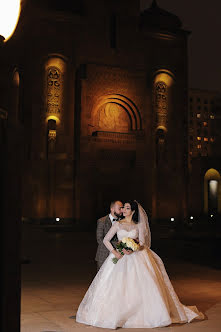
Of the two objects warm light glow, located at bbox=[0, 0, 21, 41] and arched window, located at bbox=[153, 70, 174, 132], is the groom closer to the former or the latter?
warm light glow, located at bbox=[0, 0, 21, 41]

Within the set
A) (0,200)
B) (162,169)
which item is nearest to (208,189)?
(162,169)

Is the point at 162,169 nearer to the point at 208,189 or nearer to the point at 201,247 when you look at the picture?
the point at 208,189

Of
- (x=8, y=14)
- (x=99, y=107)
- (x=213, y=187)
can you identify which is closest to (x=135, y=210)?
(x=8, y=14)

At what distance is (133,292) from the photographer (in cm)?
744

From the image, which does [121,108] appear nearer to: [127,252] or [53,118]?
[53,118]

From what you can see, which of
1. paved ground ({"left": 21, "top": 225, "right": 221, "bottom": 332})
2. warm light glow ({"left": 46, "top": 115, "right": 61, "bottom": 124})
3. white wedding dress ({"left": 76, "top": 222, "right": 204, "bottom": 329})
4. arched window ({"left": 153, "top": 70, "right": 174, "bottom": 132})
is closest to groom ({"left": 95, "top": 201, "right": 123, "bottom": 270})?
white wedding dress ({"left": 76, "top": 222, "right": 204, "bottom": 329})

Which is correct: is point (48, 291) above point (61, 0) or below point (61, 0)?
below

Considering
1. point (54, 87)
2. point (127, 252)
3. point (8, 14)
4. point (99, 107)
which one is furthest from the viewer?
point (99, 107)

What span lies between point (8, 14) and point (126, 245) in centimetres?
551

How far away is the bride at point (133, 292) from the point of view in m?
7.32

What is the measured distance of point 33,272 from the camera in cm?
1314

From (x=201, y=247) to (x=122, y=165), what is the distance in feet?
44.9

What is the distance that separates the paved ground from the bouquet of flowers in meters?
1.27

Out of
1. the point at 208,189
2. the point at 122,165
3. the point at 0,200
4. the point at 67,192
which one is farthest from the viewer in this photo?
the point at 208,189
